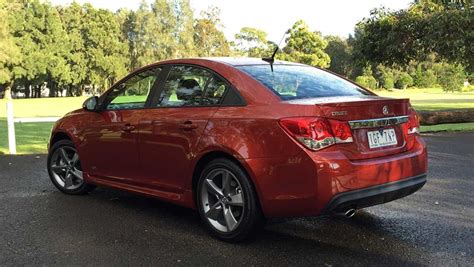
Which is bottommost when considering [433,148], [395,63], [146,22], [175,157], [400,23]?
[433,148]

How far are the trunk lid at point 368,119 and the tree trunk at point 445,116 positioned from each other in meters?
9.45

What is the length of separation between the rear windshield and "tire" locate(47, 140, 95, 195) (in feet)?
8.80

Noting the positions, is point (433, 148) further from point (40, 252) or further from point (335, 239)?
point (40, 252)

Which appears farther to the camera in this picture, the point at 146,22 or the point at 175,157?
the point at 146,22

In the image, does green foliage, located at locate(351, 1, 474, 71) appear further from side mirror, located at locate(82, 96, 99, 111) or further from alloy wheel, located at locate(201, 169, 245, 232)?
alloy wheel, located at locate(201, 169, 245, 232)

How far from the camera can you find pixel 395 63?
663 inches

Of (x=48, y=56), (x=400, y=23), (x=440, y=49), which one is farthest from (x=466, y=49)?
(x=48, y=56)

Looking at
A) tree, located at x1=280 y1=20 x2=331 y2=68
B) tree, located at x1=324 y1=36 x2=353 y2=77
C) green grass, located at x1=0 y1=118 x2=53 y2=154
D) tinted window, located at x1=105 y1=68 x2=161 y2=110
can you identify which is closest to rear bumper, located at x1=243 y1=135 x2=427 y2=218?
Answer: tinted window, located at x1=105 y1=68 x2=161 y2=110

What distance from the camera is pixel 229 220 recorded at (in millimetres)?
4578

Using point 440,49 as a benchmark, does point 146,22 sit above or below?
above

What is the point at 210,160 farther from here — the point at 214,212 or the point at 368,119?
the point at 368,119

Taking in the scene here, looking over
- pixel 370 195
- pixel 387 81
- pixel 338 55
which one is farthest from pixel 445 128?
pixel 338 55

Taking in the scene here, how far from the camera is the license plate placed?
4.29 metres

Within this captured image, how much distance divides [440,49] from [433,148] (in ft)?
15.8
